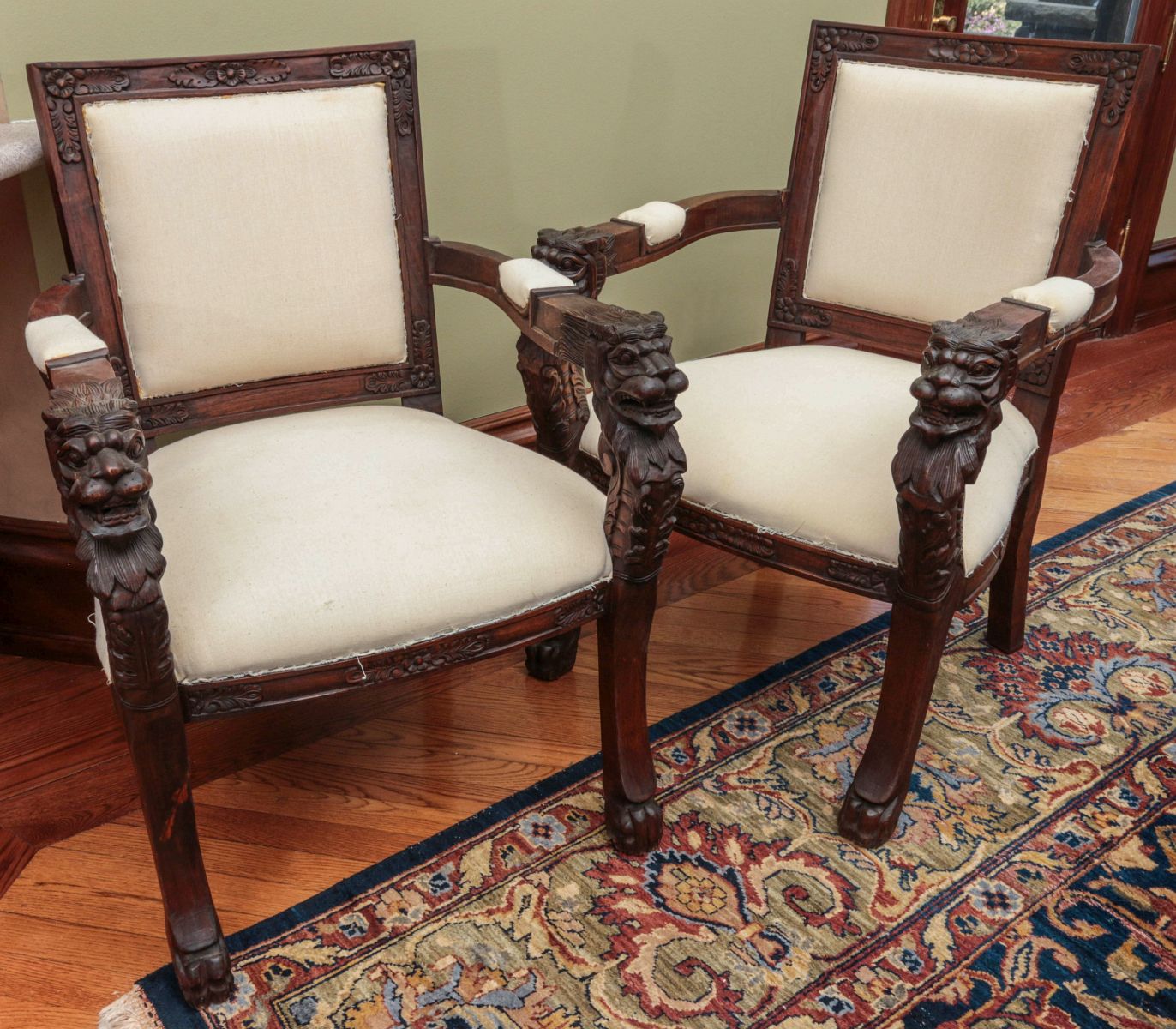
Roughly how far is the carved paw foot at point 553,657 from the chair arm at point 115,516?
790 mm

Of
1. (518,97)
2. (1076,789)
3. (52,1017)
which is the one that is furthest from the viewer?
(518,97)

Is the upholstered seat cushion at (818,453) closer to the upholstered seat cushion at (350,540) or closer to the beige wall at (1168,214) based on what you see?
the upholstered seat cushion at (350,540)

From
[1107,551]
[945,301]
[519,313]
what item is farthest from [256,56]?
[1107,551]

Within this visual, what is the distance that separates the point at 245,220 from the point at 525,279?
367mm

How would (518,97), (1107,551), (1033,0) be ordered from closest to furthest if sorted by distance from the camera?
(518,97) → (1107,551) → (1033,0)

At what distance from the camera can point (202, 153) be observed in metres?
1.35

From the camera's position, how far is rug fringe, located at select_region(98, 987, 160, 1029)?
1207 millimetres

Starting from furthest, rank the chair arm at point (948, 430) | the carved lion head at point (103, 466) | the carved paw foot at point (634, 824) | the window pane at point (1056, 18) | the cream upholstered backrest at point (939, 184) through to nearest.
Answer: the window pane at point (1056, 18)
the cream upholstered backrest at point (939, 184)
the carved paw foot at point (634, 824)
the chair arm at point (948, 430)
the carved lion head at point (103, 466)

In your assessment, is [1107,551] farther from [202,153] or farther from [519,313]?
[202,153]

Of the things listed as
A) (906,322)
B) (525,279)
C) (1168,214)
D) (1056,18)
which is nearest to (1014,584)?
(906,322)

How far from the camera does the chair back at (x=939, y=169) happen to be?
1.53 m

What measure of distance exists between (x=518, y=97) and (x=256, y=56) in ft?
2.13

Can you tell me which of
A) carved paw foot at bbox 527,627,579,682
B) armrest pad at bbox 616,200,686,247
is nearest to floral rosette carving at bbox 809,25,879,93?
armrest pad at bbox 616,200,686,247

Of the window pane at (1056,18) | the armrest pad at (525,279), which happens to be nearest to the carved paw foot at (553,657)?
the armrest pad at (525,279)
